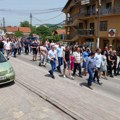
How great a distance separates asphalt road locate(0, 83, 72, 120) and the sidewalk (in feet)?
→ 1.25

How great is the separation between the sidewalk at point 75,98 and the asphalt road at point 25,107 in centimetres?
38

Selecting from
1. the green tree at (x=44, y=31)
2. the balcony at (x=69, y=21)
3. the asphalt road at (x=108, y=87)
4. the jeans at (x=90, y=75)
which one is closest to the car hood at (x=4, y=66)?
the asphalt road at (x=108, y=87)

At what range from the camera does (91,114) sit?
327 inches

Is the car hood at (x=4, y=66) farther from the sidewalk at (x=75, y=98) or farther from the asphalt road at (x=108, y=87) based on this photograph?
the asphalt road at (x=108, y=87)

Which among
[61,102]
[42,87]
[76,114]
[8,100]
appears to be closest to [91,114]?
[76,114]

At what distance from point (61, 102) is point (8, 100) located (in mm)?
1919

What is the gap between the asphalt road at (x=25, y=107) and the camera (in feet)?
26.5

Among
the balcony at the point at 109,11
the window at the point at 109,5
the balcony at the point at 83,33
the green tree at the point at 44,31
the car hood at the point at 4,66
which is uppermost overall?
the window at the point at 109,5

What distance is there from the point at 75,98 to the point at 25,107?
2.10m

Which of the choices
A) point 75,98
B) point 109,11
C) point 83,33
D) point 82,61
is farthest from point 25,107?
point 83,33

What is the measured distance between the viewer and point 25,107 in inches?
350

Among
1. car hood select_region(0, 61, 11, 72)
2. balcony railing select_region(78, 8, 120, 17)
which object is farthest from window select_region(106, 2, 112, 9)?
car hood select_region(0, 61, 11, 72)

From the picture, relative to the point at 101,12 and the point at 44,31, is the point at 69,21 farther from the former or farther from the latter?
the point at 44,31

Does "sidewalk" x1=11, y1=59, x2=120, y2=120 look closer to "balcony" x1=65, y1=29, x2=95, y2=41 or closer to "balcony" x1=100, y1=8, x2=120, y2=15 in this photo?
"balcony" x1=100, y1=8, x2=120, y2=15
